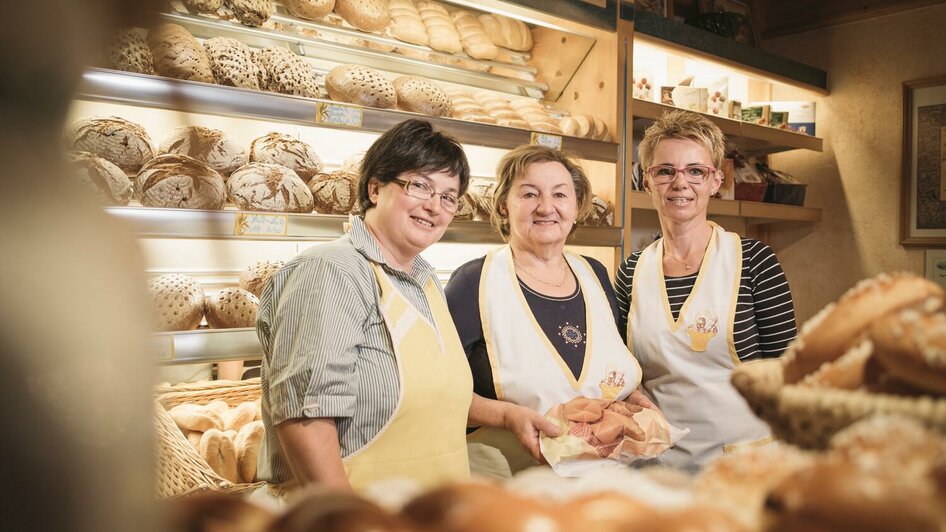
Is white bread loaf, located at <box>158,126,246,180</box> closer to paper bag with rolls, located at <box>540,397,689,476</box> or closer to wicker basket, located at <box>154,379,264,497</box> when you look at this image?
wicker basket, located at <box>154,379,264,497</box>

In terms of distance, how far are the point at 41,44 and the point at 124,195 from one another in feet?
5.63

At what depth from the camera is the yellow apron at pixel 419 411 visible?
1.45 metres

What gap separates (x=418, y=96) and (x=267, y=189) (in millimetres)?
694

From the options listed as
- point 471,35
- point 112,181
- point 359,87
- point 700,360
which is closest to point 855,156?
point 471,35

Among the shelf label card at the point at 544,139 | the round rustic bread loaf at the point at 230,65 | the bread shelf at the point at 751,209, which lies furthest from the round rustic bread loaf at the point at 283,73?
the bread shelf at the point at 751,209

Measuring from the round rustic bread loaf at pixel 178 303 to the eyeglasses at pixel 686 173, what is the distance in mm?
1426

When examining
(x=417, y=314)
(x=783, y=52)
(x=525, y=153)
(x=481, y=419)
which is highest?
(x=783, y=52)

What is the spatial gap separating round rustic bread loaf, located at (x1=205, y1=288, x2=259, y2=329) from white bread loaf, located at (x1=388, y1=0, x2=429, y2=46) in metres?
1.35

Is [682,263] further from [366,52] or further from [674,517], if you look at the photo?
[674,517]

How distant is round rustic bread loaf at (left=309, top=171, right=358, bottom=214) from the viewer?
237cm

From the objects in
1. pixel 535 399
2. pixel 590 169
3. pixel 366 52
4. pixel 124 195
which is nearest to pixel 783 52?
pixel 590 169

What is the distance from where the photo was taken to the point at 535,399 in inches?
73.5

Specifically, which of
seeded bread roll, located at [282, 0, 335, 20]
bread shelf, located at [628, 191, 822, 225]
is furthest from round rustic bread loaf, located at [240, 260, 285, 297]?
bread shelf, located at [628, 191, 822, 225]

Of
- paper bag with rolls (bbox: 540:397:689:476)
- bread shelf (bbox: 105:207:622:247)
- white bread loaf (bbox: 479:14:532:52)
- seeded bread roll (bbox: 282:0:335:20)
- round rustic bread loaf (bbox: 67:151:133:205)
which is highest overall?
white bread loaf (bbox: 479:14:532:52)
